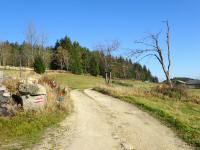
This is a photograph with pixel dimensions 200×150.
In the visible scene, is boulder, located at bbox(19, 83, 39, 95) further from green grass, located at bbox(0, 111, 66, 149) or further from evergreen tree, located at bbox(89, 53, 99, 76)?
evergreen tree, located at bbox(89, 53, 99, 76)

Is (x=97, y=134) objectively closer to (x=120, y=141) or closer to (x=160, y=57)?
(x=120, y=141)

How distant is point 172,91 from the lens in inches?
1268

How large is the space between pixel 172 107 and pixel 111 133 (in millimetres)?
11677

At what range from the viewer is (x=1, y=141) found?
12.4m

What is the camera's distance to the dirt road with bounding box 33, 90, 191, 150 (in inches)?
455

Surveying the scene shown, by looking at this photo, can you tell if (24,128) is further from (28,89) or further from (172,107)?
(172,107)

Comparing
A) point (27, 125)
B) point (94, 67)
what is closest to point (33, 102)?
point (27, 125)

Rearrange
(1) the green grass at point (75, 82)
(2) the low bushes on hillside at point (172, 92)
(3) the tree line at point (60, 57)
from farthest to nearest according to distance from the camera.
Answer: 1. (3) the tree line at point (60, 57)
2. (1) the green grass at point (75, 82)
3. (2) the low bushes on hillside at point (172, 92)

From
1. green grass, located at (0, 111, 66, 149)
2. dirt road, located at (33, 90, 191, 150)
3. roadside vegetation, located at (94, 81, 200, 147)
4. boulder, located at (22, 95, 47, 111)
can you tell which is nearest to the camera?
dirt road, located at (33, 90, 191, 150)

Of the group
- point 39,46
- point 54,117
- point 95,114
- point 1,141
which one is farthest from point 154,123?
point 39,46

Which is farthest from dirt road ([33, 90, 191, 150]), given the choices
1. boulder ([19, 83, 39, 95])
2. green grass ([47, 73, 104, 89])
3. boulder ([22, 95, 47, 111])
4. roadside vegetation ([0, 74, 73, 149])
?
green grass ([47, 73, 104, 89])

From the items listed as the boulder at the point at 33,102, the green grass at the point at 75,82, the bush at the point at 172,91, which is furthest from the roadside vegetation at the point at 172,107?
the green grass at the point at 75,82

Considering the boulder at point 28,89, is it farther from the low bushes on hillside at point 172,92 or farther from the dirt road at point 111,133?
the low bushes on hillside at point 172,92

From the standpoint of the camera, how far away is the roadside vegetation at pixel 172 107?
14483mm
